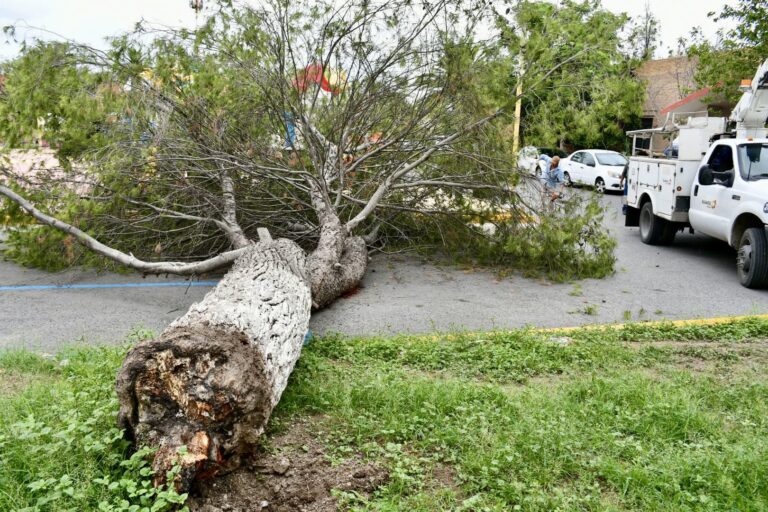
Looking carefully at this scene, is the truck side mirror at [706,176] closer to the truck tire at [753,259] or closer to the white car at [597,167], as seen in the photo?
the truck tire at [753,259]

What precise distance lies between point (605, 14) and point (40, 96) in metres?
7.02

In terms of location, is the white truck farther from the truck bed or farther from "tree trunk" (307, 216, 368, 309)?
"tree trunk" (307, 216, 368, 309)

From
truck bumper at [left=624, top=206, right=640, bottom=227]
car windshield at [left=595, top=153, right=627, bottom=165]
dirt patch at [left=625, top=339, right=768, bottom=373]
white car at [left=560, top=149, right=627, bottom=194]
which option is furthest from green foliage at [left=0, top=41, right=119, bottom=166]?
car windshield at [left=595, top=153, right=627, bottom=165]

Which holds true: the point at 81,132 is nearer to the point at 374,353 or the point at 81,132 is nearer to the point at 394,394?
the point at 374,353

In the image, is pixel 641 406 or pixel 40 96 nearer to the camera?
pixel 641 406

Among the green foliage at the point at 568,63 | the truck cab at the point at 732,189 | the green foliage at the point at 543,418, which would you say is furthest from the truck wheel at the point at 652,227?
the green foliage at the point at 543,418

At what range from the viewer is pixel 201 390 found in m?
3.46

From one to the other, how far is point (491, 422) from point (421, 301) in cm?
370

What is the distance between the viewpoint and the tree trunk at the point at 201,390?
10.9ft

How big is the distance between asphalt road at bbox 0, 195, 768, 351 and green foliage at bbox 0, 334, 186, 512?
1.98 m

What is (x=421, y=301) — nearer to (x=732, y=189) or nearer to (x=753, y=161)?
(x=732, y=189)

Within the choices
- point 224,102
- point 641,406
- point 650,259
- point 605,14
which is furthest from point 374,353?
point 650,259

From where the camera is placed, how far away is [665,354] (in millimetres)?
5695

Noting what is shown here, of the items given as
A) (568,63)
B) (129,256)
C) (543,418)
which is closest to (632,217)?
(568,63)
